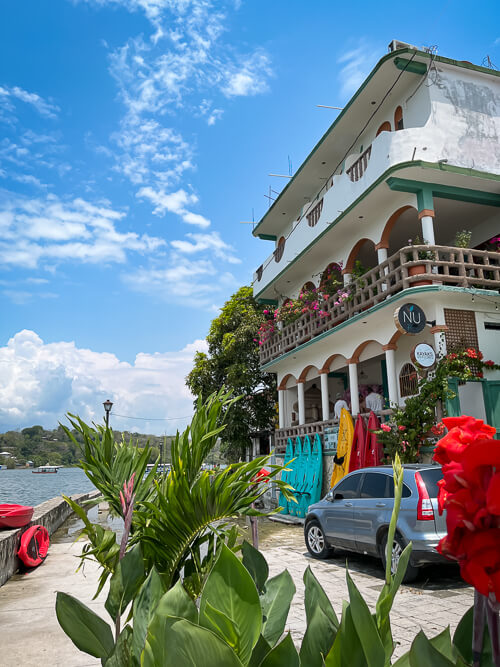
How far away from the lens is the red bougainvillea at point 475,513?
0.94 meters

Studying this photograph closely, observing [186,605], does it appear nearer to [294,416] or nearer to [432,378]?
[432,378]

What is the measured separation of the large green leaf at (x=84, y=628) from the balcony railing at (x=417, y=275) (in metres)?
11.6

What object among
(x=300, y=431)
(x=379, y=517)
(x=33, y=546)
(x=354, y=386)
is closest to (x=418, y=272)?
(x=354, y=386)

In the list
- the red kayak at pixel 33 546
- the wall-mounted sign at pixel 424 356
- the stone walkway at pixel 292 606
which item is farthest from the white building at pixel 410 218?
the red kayak at pixel 33 546

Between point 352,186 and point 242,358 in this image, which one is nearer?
point 352,186

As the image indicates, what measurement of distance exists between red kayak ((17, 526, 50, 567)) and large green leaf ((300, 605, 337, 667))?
362 inches

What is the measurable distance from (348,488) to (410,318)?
4401 mm

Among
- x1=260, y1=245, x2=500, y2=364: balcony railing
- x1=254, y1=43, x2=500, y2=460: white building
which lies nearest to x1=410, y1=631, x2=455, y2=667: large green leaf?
x1=254, y1=43, x2=500, y2=460: white building

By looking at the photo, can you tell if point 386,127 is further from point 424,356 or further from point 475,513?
point 475,513

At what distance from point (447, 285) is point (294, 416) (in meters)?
10.9

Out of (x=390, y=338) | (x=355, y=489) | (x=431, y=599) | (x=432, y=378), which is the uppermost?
(x=390, y=338)

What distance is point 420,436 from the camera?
1180cm

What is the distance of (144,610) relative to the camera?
1.43m

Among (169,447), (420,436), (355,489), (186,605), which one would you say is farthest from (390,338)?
(186,605)
